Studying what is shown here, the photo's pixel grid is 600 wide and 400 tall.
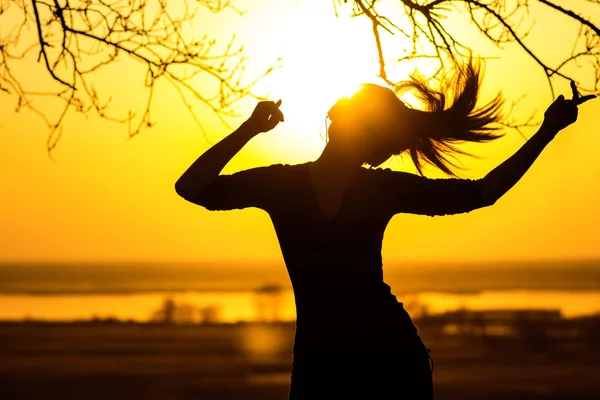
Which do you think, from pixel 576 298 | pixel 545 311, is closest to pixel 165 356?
pixel 545 311

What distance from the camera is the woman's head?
13.0ft

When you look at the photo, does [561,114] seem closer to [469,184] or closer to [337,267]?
[469,184]

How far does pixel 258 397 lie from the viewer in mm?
14695

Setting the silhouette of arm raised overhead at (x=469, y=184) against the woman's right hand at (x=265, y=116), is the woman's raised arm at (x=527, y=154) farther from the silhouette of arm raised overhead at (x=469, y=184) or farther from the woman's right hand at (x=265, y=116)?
the woman's right hand at (x=265, y=116)

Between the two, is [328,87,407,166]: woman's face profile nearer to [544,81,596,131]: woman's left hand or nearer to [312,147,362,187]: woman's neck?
[312,147,362,187]: woman's neck

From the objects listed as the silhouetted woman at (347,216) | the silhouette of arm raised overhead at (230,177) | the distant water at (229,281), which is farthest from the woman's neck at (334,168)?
the distant water at (229,281)

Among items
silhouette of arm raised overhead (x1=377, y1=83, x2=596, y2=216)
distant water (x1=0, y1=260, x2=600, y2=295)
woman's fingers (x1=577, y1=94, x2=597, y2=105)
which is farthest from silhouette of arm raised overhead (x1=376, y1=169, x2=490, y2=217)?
distant water (x1=0, y1=260, x2=600, y2=295)

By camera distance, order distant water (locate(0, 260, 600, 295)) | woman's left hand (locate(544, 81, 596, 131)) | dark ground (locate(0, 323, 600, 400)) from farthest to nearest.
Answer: distant water (locate(0, 260, 600, 295)), dark ground (locate(0, 323, 600, 400)), woman's left hand (locate(544, 81, 596, 131))

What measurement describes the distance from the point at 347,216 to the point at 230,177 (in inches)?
15.5

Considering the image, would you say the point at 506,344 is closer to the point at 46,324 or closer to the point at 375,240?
the point at 46,324

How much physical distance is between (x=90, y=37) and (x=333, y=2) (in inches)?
49.7

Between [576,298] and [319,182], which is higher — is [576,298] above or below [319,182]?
above

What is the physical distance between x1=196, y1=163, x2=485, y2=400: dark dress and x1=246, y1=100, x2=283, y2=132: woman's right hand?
164 millimetres

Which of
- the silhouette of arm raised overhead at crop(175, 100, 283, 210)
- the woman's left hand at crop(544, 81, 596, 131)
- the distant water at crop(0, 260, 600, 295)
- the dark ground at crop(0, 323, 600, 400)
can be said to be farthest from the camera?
the distant water at crop(0, 260, 600, 295)
